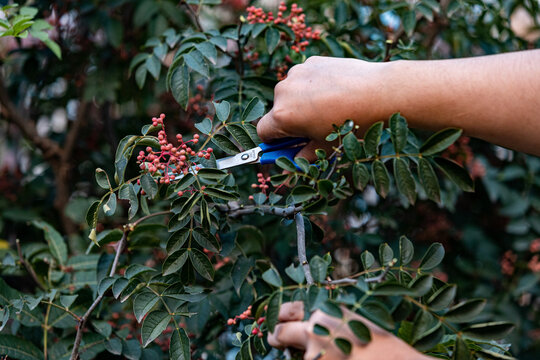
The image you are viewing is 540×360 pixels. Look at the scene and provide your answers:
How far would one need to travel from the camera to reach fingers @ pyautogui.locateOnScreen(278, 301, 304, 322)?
0.87 m

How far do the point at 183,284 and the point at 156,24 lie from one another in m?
1.09

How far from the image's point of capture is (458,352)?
835mm

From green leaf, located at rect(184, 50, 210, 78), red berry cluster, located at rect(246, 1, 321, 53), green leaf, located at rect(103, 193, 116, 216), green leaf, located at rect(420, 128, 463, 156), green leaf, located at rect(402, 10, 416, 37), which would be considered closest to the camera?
green leaf, located at rect(420, 128, 463, 156)

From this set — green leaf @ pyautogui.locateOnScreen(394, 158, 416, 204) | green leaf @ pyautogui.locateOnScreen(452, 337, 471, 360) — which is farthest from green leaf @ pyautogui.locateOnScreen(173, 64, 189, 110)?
green leaf @ pyautogui.locateOnScreen(452, 337, 471, 360)

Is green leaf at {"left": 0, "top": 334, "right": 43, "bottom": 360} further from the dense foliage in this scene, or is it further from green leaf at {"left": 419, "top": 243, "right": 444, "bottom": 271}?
green leaf at {"left": 419, "top": 243, "right": 444, "bottom": 271}

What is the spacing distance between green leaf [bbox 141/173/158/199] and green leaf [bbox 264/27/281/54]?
1.64 feet

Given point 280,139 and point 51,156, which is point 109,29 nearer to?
point 51,156

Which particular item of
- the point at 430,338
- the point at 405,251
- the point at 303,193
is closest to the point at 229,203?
the point at 303,193

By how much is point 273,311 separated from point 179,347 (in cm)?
28

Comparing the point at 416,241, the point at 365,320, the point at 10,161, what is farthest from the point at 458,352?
the point at 10,161

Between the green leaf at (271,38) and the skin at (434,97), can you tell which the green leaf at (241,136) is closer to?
the skin at (434,97)

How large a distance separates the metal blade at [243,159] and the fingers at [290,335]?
344 mm

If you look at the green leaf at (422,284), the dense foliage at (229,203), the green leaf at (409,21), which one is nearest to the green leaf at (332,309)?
the dense foliage at (229,203)

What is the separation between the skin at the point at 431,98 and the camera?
0.93 m
